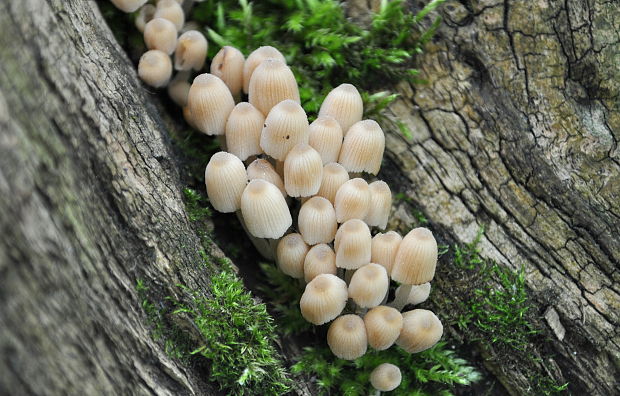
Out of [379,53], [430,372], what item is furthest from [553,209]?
[379,53]

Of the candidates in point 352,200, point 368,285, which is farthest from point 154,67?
point 368,285

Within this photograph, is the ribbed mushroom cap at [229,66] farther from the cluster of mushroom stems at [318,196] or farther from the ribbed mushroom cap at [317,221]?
the ribbed mushroom cap at [317,221]

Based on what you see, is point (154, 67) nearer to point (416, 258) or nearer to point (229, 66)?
point (229, 66)

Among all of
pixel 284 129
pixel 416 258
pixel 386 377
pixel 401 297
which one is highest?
pixel 284 129

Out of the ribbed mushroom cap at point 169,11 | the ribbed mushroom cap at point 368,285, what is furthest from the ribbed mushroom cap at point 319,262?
the ribbed mushroom cap at point 169,11

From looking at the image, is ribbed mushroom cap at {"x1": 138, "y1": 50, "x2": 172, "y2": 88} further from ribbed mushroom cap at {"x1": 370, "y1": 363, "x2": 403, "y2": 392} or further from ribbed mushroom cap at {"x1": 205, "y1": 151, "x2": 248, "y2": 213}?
ribbed mushroom cap at {"x1": 370, "y1": 363, "x2": 403, "y2": 392}
